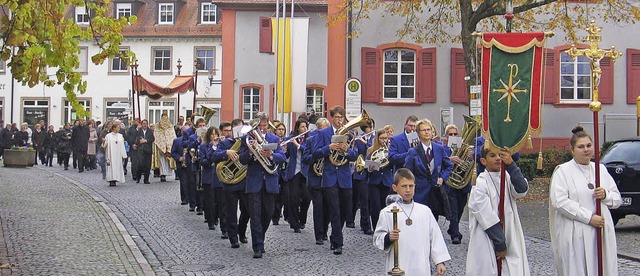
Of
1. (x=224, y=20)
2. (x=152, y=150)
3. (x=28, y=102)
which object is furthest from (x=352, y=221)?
(x=28, y=102)

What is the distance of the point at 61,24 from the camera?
9.57 m

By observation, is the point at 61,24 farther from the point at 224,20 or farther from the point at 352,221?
the point at 224,20

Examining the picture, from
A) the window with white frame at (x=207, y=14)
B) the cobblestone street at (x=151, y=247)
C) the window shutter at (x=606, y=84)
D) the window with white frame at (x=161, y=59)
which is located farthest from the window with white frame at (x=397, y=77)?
the window with white frame at (x=161, y=59)

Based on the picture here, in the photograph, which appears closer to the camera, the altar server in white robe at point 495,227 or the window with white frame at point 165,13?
the altar server in white robe at point 495,227

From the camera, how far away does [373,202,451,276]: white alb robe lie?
693cm

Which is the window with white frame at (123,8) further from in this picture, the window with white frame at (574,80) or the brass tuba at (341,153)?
the brass tuba at (341,153)

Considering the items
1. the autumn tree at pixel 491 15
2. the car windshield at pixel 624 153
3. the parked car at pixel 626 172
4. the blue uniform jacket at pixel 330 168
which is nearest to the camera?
the blue uniform jacket at pixel 330 168

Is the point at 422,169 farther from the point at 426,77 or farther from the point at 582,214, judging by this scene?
the point at 426,77

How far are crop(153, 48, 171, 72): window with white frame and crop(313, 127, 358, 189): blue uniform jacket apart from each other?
43.2 m

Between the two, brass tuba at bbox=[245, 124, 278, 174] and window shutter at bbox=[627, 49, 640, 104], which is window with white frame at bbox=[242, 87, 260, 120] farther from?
brass tuba at bbox=[245, 124, 278, 174]

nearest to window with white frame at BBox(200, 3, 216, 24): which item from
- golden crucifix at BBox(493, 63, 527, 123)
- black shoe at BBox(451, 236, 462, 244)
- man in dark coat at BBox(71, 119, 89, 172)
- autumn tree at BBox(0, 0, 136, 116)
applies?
man in dark coat at BBox(71, 119, 89, 172)

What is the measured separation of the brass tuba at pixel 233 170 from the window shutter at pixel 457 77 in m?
19.7

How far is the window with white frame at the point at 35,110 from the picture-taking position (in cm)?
5678

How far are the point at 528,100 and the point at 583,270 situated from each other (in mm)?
1542
